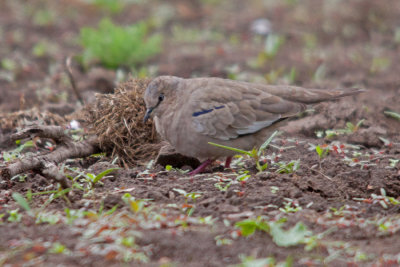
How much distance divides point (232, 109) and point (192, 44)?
209 inches

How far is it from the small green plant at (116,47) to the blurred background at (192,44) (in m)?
0.01

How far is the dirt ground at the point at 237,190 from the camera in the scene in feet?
11.0

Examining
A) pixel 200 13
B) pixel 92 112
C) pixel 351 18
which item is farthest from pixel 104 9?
pixel 92 112

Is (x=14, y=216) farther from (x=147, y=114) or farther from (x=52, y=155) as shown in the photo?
(x=147, y=114)

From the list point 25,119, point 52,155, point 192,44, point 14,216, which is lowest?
point 14,216

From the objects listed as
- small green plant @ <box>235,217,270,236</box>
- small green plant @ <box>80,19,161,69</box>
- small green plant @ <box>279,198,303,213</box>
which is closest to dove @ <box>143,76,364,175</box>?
small green plant @ <box>279,198,303,213</box>

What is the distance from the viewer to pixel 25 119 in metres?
6.23

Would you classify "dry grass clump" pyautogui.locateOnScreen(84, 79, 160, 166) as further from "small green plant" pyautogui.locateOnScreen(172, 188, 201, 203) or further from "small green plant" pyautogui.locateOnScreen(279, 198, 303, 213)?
"small green plant" pyautogui.locateOnScreen(279, 198, 303, 213)

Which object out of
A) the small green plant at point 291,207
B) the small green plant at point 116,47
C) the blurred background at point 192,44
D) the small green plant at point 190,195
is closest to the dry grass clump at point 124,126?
the small green plant at point 190,195

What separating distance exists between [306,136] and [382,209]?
82.6 inches

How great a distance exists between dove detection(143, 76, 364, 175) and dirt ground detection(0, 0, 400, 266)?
0.24 meters

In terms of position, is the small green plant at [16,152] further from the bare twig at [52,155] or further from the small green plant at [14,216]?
the small green plant at [14,216]

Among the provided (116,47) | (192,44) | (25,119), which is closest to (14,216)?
(25,119)

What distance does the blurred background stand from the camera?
8094 millimetres
